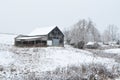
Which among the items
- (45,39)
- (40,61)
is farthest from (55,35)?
(40,61)

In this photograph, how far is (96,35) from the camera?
68.8 m

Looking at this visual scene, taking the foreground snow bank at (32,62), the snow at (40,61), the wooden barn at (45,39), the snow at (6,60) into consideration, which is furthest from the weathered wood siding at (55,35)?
the snow at (6,60)

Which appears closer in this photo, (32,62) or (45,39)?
(32,62)

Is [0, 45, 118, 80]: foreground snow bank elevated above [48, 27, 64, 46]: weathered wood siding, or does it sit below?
below

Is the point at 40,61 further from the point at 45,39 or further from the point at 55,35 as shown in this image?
the point at 55,35

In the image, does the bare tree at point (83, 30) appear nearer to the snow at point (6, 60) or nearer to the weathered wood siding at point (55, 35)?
the weathered wood siding at point (55, 35)

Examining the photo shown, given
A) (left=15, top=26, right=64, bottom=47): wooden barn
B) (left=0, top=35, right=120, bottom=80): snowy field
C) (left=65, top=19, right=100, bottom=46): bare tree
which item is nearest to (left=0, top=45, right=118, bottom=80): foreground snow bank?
(left=0, top=35, right=120, bottom=80): snowy field

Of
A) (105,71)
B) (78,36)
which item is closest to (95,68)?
(105,71)

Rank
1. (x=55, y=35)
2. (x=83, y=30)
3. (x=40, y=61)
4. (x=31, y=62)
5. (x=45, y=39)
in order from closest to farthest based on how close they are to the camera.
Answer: (x=31, y=62), (x=40, y=61), (x=45, y=39), (x=55, y=35), (x=83, y=30)

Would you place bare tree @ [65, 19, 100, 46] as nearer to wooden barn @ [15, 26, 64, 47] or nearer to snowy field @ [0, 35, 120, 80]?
wooden barn @ [15, 26, 64, 47]

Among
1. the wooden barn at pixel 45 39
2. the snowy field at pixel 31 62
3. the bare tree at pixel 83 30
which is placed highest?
the bare tree at pixel 83 30

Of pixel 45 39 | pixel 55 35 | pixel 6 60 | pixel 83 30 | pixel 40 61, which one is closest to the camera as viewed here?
pixel 6 60

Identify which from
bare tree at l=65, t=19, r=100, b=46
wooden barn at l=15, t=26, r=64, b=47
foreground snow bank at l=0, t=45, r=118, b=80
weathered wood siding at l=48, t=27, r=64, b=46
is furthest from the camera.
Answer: bare tree at l=65, t=19, r=100, b=46

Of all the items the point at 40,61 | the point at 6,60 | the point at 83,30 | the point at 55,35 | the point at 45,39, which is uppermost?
the point at 83,30
